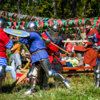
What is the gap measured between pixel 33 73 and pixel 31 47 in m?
0.57

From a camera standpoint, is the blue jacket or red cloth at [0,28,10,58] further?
the blue jacket

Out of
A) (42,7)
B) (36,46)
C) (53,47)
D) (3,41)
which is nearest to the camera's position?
(3,41)

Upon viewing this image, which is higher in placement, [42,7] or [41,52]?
[42,7]

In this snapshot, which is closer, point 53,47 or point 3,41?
point 3,41

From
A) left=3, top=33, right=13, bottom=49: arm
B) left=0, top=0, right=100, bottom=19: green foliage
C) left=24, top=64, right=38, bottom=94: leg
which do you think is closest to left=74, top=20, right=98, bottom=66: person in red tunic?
left=24, top=64, right=38, bottom=94: leg

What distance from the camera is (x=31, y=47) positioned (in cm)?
421

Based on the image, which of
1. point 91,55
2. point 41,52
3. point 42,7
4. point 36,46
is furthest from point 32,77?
point 42,7

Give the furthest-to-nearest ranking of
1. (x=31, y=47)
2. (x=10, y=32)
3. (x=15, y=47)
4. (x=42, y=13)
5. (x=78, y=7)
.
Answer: (x=78, y=7)
(x=42, y=13)
(x=15, y=47)
(x=31, y=47)
(x=10, y=32)

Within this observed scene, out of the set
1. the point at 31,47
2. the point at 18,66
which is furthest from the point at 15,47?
the point at 31,47

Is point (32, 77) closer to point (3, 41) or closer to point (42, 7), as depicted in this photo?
point (3, 41)

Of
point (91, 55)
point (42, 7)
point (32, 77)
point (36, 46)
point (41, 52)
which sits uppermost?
point (42, 7)

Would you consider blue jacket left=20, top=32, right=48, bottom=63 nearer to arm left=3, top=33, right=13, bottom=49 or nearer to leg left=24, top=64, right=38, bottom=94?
leg left=24, top=64, right=38, bottom=94

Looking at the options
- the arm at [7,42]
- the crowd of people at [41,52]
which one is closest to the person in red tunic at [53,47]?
the crowd of people at [41,52]

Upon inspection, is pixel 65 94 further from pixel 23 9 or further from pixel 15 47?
pixel 23 9
